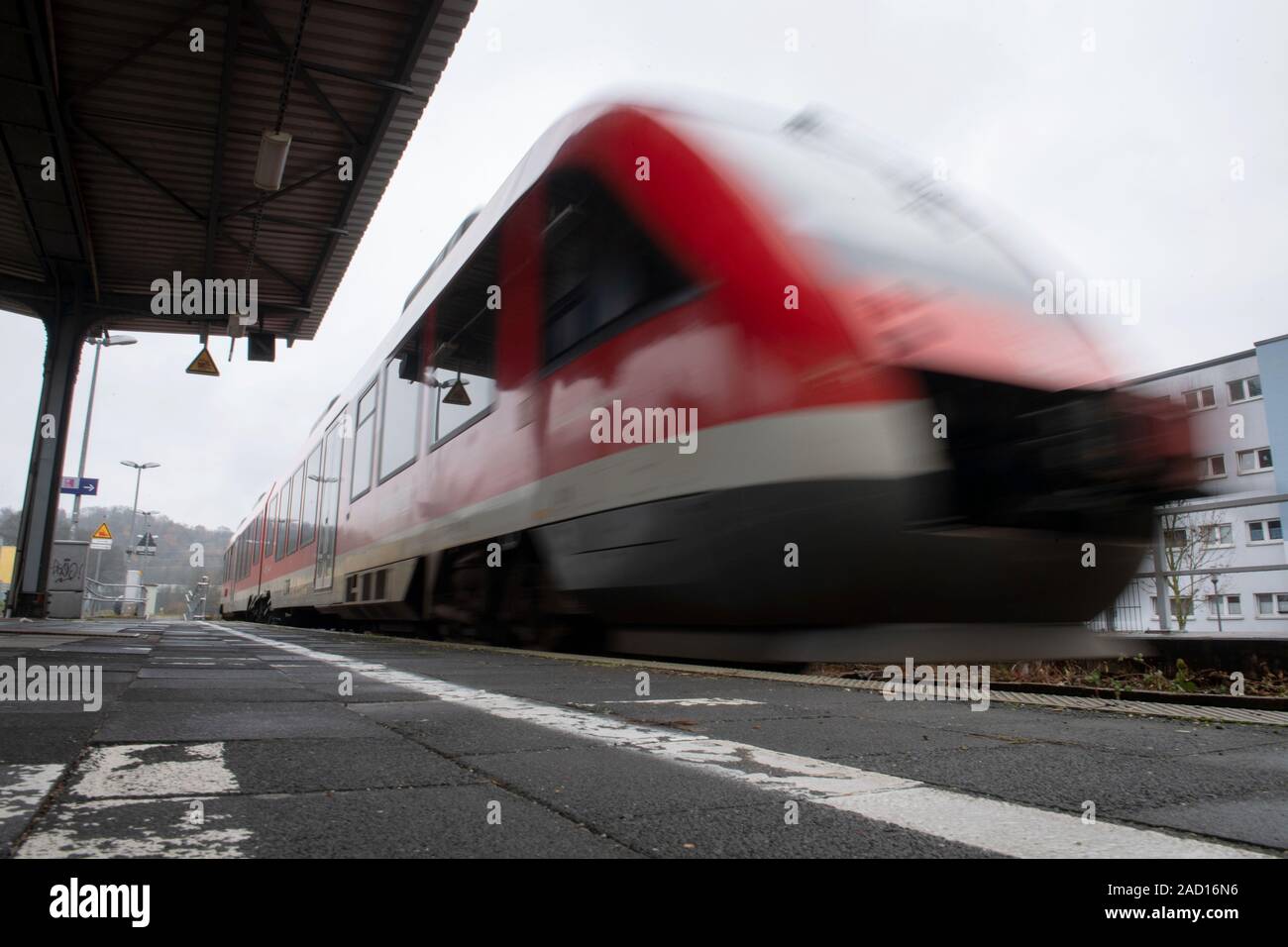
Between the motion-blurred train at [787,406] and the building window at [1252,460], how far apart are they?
0.49 meters

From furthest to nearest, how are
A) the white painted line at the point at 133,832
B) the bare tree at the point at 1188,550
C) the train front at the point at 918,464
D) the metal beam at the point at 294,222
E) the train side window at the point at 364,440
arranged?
the train side window at the point at 364,440, the metal beam at the point at 294,222, the bare tree at the point at 1188,550, the train front at the point at 918,464, the white painted line at the point at 133,832

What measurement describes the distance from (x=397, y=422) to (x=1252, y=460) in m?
6.98

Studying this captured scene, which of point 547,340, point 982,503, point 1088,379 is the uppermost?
point 547,340

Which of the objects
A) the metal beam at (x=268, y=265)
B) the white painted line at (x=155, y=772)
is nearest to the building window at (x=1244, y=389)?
the white painted line at (x=155, y=772)

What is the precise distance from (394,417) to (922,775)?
7722 millimetres

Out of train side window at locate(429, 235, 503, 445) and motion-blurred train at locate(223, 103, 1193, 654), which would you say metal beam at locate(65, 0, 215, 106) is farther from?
motion-blurred train at locate(223, 103, 1193, 654)

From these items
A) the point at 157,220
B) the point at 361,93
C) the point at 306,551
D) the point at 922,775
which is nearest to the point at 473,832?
the point at 922,775

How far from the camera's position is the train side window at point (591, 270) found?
15.2 ft

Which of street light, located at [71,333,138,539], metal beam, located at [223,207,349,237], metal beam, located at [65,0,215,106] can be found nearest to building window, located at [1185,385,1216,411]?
metal beam, located at [65,0,215,106]

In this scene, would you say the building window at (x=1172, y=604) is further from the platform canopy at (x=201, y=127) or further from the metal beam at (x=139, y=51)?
the metal beam at (x=139, y=51)

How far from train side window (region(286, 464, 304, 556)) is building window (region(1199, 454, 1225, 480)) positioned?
12.9 meters
